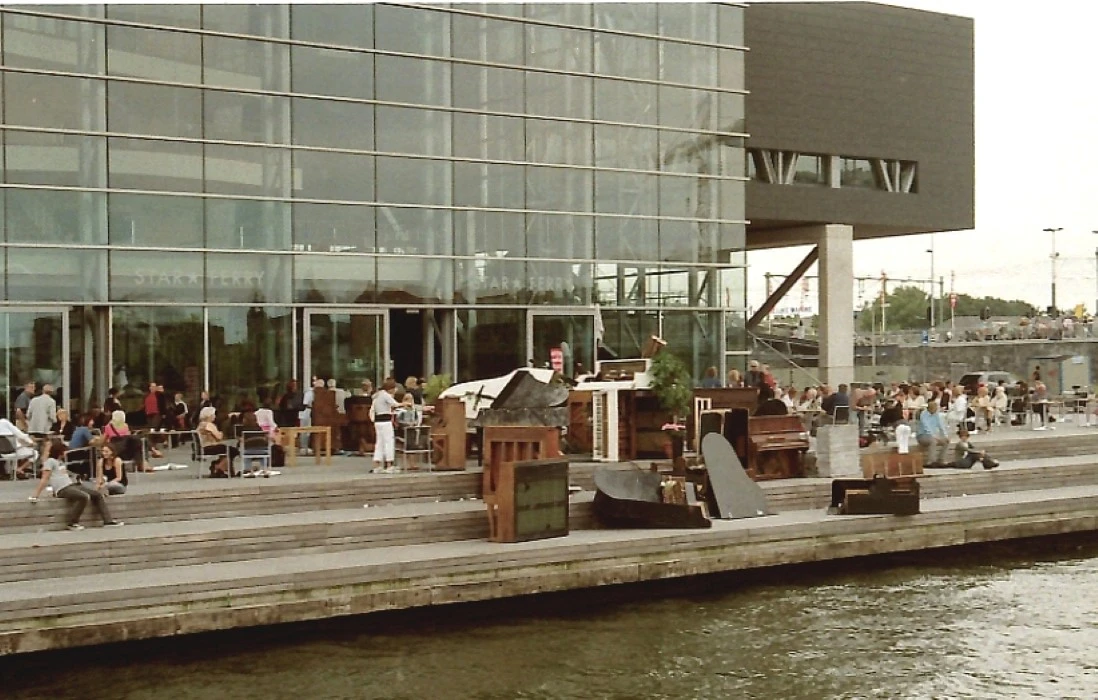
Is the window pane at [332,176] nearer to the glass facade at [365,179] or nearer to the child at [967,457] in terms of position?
the glass facade at [365,179]

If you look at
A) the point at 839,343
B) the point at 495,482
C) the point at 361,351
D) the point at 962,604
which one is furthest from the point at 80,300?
the point at 839,343

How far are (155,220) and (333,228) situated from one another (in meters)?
3.69

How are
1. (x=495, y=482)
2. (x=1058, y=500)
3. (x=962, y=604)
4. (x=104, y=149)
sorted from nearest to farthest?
(x=962, y=604)
(x=495, y=482)
(x=1058, y=500)
(x=104, y=149)

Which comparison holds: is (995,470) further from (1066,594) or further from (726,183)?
(726,183)

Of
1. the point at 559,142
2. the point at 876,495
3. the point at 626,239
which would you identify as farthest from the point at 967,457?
the point at 559,142

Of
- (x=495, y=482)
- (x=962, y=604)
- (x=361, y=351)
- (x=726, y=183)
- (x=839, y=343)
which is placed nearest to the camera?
(x=962, y=604)

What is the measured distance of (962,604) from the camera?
17.7 m

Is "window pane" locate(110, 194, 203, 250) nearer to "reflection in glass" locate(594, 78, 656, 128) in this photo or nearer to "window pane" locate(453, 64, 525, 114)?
"window pane" locate(453, 64, 525, 114)

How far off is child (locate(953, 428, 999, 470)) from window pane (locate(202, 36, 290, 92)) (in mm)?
15106

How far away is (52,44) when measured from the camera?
25875 millimetres

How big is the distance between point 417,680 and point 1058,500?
13.3 metres

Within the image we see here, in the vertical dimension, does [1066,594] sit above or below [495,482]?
below

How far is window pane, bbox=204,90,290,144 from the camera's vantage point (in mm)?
27547

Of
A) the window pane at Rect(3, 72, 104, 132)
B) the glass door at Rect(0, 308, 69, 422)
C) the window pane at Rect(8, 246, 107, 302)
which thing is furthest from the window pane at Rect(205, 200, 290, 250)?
the glass door at Rect(0, 308, 69, 422)
